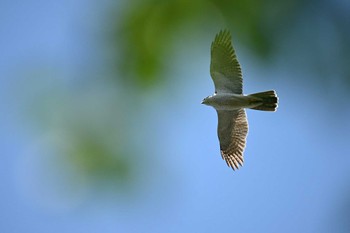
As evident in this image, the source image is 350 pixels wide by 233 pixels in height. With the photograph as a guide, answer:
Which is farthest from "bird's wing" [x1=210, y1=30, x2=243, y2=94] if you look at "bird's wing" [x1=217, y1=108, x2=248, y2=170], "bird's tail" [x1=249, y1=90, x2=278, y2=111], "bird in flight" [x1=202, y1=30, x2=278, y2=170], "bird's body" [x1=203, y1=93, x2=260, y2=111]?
"bird's wing" [x1=217, y1=108, x2=248, y2=170]

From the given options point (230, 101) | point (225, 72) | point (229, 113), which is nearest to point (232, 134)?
point (229, 113)

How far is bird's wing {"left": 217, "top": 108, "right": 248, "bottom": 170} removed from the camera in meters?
11.9

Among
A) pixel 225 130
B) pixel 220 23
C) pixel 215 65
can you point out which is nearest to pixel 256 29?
pixel 220 23

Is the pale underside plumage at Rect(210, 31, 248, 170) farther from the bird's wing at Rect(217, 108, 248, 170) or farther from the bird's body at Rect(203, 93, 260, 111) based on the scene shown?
the bird's body at Rect(203, 93, 260, 111)

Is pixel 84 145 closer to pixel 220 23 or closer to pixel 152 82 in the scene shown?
pixel 152 82

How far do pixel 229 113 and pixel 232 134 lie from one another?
68 cm

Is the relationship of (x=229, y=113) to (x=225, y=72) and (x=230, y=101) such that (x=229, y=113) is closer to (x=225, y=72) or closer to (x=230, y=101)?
(x=230, y=101)

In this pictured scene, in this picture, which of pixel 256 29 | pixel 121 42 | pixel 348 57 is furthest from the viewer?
pixel 121 42

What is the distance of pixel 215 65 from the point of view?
10.5 m

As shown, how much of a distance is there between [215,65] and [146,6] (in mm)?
9402

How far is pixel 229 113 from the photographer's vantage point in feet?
38.6

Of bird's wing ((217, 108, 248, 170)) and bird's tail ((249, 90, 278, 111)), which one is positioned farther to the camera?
bird's wing ((217, 108, 248, 170))

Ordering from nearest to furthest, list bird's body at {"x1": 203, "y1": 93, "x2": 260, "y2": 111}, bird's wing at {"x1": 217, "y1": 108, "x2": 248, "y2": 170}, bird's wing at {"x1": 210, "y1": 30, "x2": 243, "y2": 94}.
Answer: bird's wing at {"x1": 210, "y1": 30, "x2": 243, "y2": 94}, bird's body at {"x1": 203, "y1": 93, "x2": 260, "y2": 111}, bird's wing at {"x1": 217, "y1": 108, "x2": 248, "y2": 170}

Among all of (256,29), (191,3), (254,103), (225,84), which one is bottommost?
(256,29)
